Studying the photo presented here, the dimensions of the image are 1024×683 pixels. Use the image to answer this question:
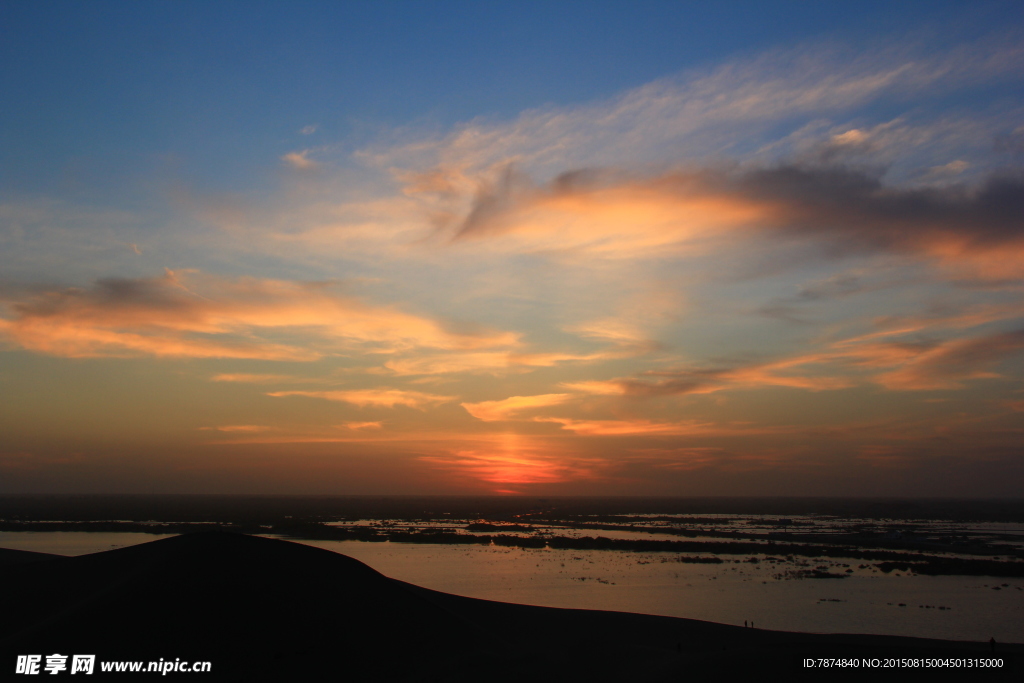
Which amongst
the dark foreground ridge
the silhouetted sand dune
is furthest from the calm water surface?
the silhouetted sand dune

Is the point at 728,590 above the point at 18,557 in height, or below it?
below

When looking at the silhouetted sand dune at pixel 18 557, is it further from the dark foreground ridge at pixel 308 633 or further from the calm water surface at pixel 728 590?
the calm water surface at pixel 728 590

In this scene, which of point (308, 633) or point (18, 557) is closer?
point (308, 633)

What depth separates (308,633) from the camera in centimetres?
2134

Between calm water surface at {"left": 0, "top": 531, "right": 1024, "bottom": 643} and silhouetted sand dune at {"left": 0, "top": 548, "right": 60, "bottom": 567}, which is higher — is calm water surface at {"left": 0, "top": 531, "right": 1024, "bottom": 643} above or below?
below

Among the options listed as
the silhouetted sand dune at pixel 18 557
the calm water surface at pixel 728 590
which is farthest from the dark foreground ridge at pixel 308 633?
the silhouetted sand dune at pixel 18 557

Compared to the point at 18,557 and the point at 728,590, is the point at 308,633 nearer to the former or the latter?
the point at 18,557

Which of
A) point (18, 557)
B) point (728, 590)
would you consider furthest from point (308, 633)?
point (728, 590)

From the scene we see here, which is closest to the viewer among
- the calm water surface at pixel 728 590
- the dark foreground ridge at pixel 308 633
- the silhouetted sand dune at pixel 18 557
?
the dark foreground ridge at pixel 308 633

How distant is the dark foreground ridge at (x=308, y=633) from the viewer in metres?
19.7

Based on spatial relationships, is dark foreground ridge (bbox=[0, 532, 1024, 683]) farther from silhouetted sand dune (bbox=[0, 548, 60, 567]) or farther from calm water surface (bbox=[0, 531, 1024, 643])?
silhouetted sand dune (bbox=[0, 548, 60, 567])

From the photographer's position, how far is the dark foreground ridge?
1967 cm

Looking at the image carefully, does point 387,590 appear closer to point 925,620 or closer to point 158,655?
point 158,655

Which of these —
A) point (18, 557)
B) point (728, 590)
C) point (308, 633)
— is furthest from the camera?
point (728, 590)
